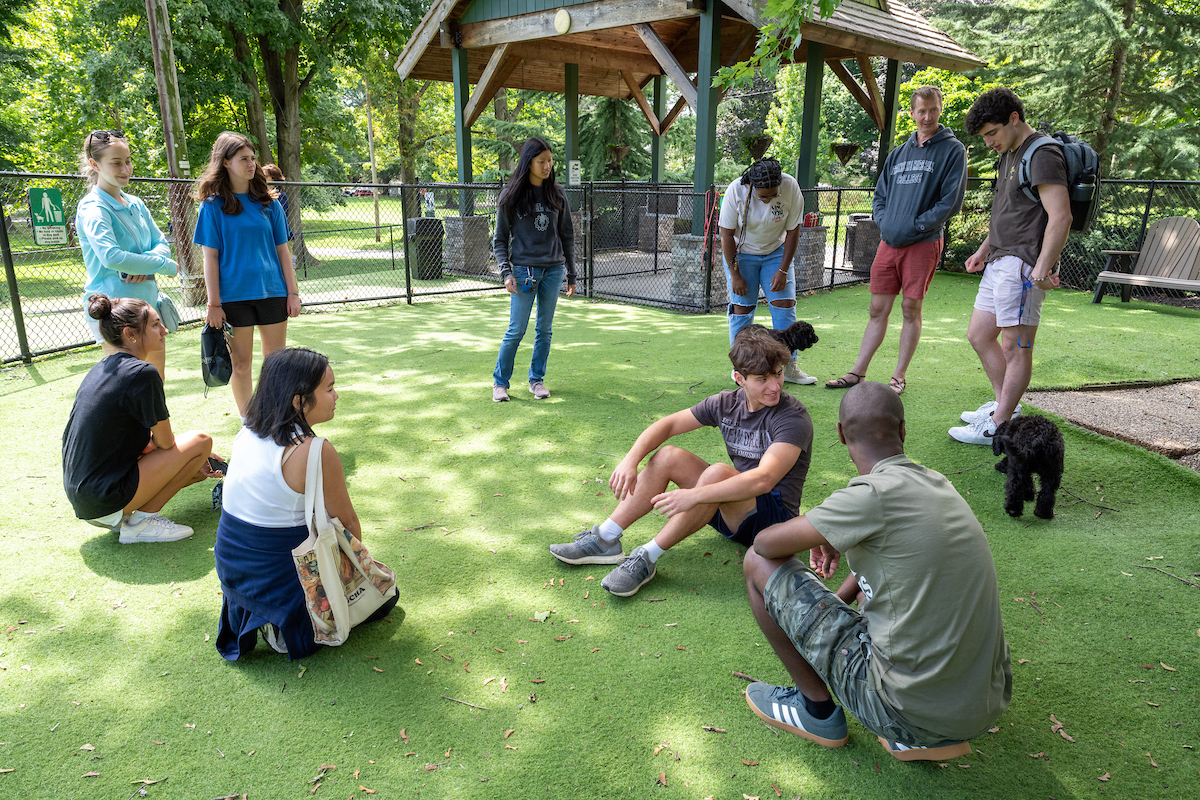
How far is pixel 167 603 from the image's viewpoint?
3.00m

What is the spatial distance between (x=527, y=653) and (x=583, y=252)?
Answer: 9189mm

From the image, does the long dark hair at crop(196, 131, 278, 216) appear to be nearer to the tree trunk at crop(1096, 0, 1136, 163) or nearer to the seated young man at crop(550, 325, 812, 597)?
the seated young man at crop(550, 325, 812, 597)

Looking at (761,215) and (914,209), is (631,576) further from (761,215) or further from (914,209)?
(914,209)

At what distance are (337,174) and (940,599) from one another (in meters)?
25.8

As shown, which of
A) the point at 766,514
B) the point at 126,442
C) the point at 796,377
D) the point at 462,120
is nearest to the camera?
the point at 766,514

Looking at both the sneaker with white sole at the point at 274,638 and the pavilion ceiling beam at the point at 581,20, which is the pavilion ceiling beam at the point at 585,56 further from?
the sneaker with white sole at the point at 274,638

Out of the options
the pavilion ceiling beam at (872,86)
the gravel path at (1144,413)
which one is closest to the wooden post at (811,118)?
the pavilion ceiling beam at (872,86)

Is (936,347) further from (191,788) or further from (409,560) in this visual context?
(191,788)

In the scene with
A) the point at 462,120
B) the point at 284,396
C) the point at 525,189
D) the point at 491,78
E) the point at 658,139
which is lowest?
the point at 284,396

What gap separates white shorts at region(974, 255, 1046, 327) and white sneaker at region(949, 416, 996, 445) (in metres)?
0.66

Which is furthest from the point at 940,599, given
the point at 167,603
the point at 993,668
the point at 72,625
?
the point at 72,625

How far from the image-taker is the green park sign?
20.6 ft

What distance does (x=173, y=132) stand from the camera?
8.83 metres

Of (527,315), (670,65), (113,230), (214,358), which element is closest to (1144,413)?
(527,315)
